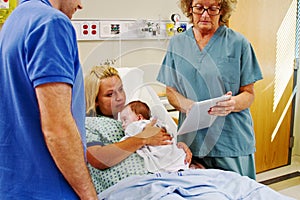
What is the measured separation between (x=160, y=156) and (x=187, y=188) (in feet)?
0.71

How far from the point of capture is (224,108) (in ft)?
5.44

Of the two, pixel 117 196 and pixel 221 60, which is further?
pixel 221 60

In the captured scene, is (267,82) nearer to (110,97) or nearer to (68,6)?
(110,97)

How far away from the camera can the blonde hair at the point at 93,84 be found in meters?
1.72

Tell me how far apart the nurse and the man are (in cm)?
83

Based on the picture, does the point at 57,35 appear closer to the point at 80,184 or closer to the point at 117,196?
the point at 80,184

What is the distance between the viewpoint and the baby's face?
1.66 meters

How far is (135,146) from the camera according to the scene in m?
1.54

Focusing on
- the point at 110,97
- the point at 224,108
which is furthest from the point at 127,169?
the point at 224,108

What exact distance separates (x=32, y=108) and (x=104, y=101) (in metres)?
0.80

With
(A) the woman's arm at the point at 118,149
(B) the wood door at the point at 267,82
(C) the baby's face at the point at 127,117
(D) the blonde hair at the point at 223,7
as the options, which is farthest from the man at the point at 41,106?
(B) the wood door at the point at 267,82

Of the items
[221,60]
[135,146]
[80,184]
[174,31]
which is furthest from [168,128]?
[174,31]

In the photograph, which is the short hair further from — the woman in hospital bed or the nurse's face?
the nurse's face

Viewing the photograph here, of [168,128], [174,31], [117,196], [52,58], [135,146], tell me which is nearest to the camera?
[52,58]
